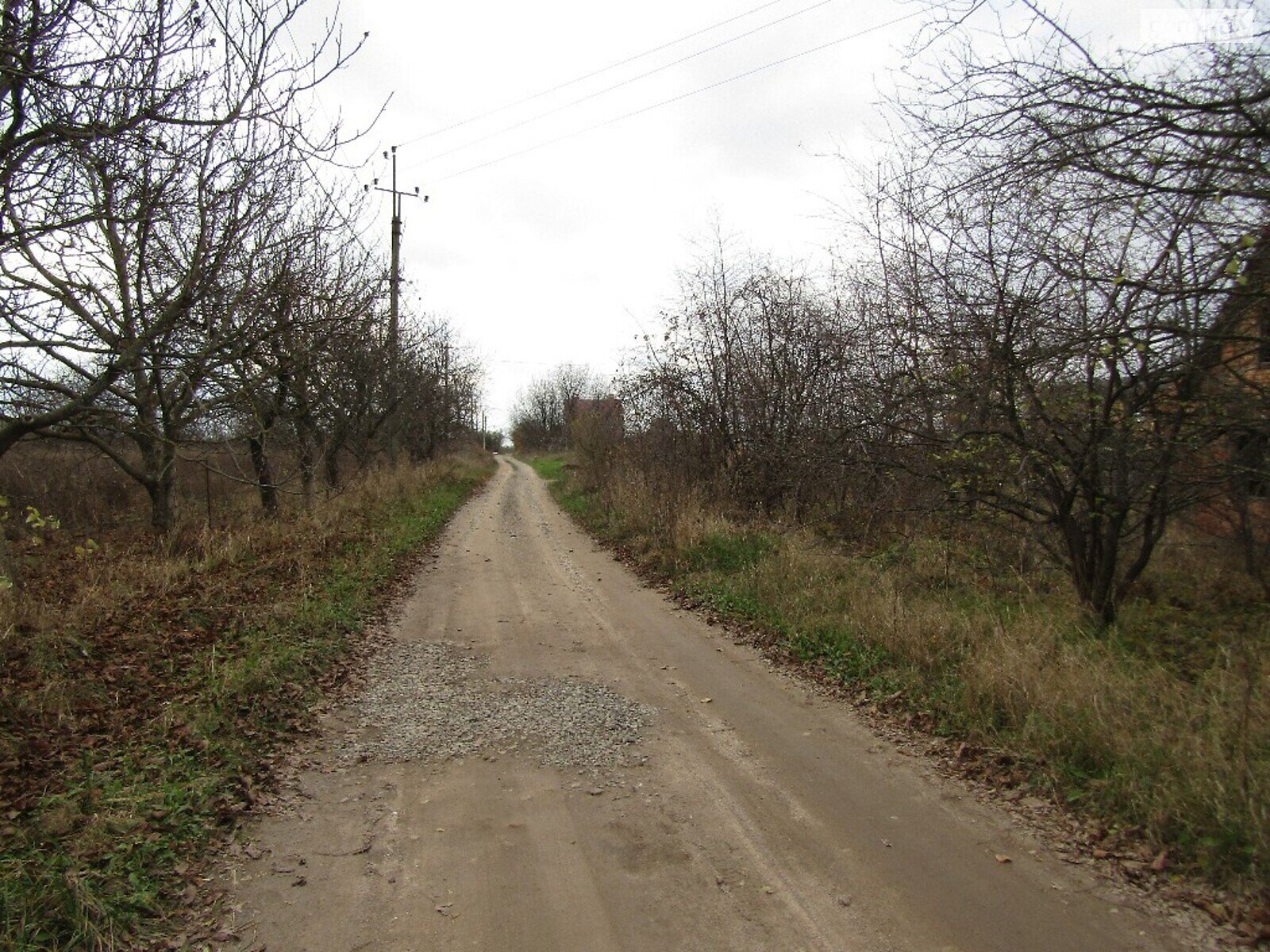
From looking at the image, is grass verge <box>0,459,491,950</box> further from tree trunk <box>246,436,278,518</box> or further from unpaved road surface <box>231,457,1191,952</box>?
tree trunk <box>246,436,278,518</box>

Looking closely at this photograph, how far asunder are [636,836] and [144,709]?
3.60 m

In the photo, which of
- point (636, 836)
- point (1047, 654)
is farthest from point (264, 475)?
point (1047, 654)

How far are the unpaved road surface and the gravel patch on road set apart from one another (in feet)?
0.07

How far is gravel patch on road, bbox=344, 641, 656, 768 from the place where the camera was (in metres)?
5.05

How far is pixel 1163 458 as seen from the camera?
6.15m

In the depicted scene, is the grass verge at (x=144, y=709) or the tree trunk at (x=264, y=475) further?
the tree trunk at (x=264, y=475)

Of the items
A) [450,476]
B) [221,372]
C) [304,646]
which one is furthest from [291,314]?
[450,476]

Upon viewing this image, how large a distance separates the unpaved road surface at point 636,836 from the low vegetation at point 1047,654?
0.56 m

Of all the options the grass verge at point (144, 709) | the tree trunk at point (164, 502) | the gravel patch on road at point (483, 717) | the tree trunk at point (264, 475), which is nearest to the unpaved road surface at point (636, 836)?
the gravel patch on road at point (483, 717)

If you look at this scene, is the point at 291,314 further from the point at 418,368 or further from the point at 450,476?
the point at 450,476

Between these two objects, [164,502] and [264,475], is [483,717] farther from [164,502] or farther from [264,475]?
[264,475]

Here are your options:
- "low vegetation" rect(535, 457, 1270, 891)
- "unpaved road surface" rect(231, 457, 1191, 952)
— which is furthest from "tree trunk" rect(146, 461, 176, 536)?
"low vegetation" rect(535, 457, 1270, 891)

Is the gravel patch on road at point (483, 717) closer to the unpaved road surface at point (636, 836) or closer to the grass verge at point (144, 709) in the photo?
the unpaved road surface at point (636, 836)

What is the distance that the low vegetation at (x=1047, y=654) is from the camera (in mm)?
3863
